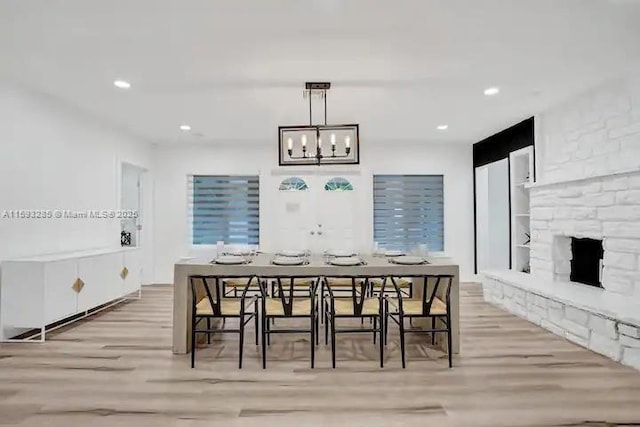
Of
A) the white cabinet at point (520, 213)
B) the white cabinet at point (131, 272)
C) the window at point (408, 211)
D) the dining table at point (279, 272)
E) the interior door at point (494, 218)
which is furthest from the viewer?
the window at point (408, 211)

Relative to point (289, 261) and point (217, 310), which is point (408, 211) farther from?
point (217, 310)

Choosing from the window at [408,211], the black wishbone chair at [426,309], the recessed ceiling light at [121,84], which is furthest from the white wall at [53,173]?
the window at [408,211]

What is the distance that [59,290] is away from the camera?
13.3 ft

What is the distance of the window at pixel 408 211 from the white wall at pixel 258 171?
14cm

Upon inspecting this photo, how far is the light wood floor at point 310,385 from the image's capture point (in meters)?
2.43

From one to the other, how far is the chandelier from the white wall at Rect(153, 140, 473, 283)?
128 inches

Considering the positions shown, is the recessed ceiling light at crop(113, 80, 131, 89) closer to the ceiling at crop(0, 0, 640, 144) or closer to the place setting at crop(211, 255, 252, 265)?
the ceiling at crop(0, 0, 640, 144)

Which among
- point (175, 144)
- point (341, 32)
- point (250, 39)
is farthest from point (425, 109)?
point (175, 144)

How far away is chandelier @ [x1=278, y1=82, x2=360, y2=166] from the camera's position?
155 inches

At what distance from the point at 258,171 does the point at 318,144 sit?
351cm

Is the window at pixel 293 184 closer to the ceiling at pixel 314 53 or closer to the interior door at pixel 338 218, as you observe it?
the interior door at pixel 338 218

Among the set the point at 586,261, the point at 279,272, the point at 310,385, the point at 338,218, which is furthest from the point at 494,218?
the point at 310,385

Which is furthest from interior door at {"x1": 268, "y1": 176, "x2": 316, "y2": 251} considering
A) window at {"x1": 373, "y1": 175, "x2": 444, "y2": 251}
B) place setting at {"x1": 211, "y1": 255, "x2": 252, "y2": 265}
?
place setting at {"x1": 211, "y1": 255, "x2": 252, "y2": 265}

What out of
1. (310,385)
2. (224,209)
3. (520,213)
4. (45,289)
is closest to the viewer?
(310,385)
